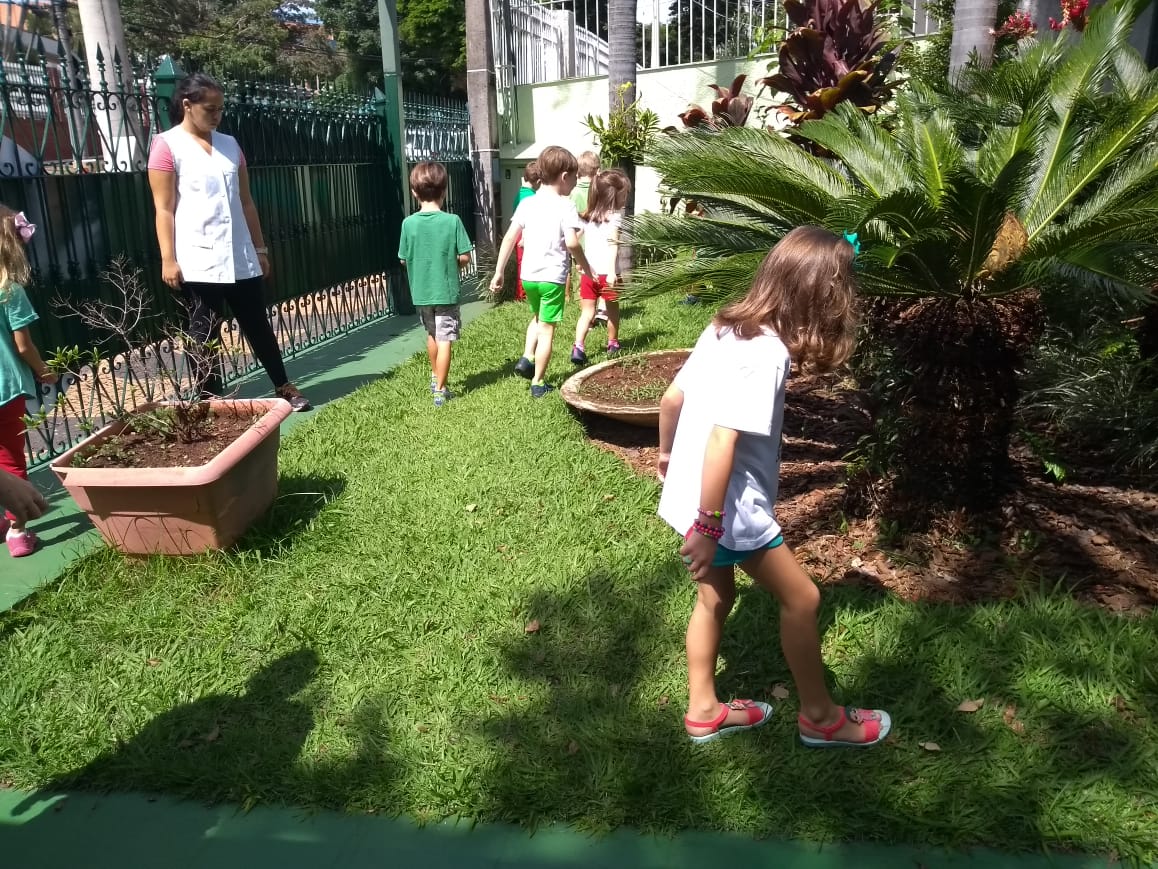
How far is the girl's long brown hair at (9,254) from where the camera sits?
3.93 metres

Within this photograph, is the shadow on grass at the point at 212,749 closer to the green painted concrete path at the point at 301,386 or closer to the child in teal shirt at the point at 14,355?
the green painted concrete path at the point at 301,386

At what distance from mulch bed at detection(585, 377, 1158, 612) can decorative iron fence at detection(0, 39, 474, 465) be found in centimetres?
335

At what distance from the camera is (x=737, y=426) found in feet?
7.74

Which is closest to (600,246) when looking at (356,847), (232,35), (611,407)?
(611,407)

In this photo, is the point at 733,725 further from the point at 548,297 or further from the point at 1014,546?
the point at 548,297

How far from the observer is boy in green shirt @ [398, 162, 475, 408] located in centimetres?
621

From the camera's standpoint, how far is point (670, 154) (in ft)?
13.3

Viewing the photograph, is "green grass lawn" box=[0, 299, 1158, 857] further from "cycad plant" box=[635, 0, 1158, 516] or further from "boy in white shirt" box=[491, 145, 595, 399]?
"boy in white shirt" box=[491, 145, 595, 399]

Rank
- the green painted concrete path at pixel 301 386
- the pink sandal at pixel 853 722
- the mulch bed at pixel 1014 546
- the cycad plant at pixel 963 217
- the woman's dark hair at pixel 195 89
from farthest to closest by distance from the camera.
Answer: the woman's dark hair at pixel 195 89 < the green painted concrete path at pixel 301 386 < the mulch bed at pixel 1014 546 < the cycad plant at pixel 963 217 < the pink sandal at pixel 853 722

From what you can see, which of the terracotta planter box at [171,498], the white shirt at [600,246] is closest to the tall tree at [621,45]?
the white shirt at [600,246]

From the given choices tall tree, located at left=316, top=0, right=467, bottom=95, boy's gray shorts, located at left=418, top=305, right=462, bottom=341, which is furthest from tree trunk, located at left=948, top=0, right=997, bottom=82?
tall tree, located at left=316, top=0, right=467, bottom=95

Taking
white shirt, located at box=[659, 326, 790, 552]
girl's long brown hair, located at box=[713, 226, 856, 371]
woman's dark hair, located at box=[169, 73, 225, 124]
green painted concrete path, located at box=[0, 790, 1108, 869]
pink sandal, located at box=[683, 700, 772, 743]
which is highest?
woman's dark hair, located at box=[169, 73, 225, 124]

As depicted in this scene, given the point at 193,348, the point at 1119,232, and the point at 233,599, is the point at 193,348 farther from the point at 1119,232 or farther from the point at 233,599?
the point at 1119,232

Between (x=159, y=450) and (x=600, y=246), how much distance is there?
431cm
